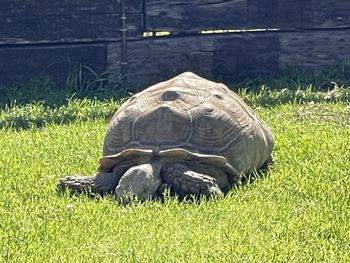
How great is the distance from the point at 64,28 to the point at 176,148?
3616mm

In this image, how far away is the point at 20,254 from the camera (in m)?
4.47

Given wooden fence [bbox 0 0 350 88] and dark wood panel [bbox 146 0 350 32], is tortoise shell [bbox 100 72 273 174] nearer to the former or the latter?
wooden fence [bbox 0 0 350 88]

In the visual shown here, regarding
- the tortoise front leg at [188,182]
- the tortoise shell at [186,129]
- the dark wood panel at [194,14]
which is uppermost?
the dark wood panel at [194,14]

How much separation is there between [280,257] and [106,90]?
14.6 feet

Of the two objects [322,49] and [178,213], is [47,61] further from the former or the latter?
[178,213]

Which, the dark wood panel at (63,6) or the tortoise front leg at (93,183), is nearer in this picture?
the tortoise front leg at (93,183)

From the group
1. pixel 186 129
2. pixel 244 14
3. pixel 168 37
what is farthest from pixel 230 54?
pixel 186 129

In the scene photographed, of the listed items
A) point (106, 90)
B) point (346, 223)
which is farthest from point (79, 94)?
point (346, 223)

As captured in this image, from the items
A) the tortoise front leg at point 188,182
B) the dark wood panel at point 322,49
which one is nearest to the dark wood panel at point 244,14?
the dark wood panel at point 322,49

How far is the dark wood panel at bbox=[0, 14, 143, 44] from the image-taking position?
28.4ft

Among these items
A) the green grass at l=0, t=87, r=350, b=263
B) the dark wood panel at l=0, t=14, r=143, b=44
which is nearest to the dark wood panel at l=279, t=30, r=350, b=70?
the dark wood panel at l=0, t=14, r=143, b=44

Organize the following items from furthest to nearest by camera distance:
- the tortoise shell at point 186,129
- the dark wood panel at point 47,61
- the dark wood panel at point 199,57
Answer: the dark wood panel at point 199,57 < the dark wood panel at point 47,61 < the tortoise shell at point 186,129

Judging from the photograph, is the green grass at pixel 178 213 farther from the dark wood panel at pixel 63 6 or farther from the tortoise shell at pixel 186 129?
the dark wood panel at pixel 63 6

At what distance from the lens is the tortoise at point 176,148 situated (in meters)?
5.39
